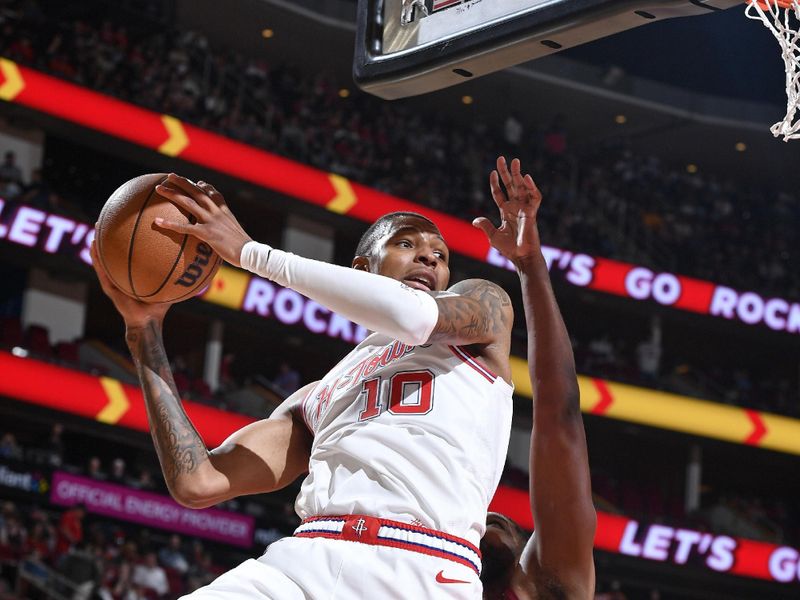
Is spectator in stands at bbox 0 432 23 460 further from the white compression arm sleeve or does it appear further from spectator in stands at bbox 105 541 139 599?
the white compression arm sleeve

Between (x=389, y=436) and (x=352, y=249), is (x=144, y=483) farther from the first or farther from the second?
(x=389, y=436)

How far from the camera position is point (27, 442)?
17.6 meters

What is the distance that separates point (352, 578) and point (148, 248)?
1.08 metres

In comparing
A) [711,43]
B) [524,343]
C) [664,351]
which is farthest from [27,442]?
[711,43]

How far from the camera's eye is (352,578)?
276 cm

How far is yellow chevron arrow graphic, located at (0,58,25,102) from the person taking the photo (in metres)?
15.3

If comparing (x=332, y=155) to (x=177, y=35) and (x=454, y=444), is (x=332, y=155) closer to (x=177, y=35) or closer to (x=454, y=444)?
(x=177, y=35)

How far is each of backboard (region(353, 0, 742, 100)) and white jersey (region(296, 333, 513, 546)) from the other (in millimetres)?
911

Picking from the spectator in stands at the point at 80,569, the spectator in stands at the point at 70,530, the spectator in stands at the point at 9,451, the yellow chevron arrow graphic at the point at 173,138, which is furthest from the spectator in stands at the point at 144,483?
the yellow chevron arrow graphic at the point at 173,138

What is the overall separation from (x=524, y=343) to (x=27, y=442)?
27.2ft

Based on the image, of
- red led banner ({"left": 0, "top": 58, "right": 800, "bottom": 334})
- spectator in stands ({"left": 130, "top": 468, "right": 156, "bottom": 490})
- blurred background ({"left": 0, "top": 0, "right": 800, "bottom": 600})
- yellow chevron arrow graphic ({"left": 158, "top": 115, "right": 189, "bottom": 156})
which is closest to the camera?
spectator in stands ({"left": 130, "top": 468, "right": 156, "bottom": 490})

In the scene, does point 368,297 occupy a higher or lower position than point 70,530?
higher

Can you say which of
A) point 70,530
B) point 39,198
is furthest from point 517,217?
point 39,198

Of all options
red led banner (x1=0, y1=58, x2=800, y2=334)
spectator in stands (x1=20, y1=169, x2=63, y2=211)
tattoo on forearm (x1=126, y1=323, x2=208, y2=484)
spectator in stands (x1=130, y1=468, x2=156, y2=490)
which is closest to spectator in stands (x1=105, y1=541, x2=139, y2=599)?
spectator in stands (x1=130, y1=468, x2=156, y2=490)
